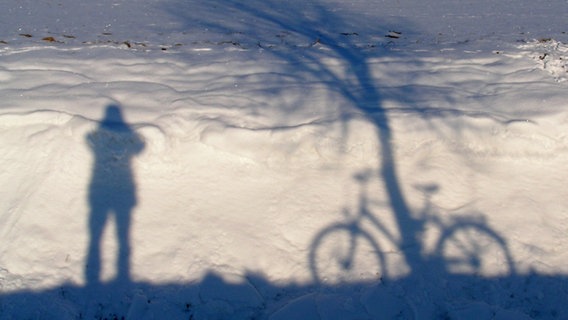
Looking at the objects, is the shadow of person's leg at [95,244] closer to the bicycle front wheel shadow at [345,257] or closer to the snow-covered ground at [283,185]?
the snow-covered ground at [283,185]

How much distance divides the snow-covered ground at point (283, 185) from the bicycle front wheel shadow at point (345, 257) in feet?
0.05

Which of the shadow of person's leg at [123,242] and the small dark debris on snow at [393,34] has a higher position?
the small dark debris on snow at [393,34]

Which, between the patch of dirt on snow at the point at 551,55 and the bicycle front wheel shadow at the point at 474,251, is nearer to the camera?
the bicycle front wheel shadow at the point at 474,251

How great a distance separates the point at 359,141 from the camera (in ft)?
16.1

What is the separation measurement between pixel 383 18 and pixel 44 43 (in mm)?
5260

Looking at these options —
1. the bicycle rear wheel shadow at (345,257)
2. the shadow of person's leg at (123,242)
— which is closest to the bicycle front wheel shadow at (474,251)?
the bicycle rear wheel shadow at (345,257)

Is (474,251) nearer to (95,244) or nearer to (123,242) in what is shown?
(123,242)

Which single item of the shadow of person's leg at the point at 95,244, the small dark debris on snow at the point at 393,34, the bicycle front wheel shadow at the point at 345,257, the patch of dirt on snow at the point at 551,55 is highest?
the patch of dirt on snow at the point at 551,55

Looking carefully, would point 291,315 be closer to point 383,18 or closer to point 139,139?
point 139,139

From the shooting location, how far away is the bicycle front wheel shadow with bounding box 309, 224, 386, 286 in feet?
13.5

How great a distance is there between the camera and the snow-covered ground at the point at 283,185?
13.2 ft

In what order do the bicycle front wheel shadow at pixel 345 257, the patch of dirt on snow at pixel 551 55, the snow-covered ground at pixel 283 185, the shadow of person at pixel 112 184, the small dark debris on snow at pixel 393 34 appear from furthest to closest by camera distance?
the small dark debris on snow at pixel 393 34 → the patch of dirt on snow at pixel 551 55 → the shadow of person at pixel 112 184 → the bicycle front wheel shadow at pixel 345 257 → the snow-covered ground at pixel 283 185

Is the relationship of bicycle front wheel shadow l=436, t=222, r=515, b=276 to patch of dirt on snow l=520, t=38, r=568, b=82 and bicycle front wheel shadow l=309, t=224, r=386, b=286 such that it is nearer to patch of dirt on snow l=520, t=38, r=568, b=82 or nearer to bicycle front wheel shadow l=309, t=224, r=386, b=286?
bicycle front wheel shadow l=309, t=224, r=386, b=286

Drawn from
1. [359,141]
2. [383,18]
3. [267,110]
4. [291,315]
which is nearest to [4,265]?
[291,315]
